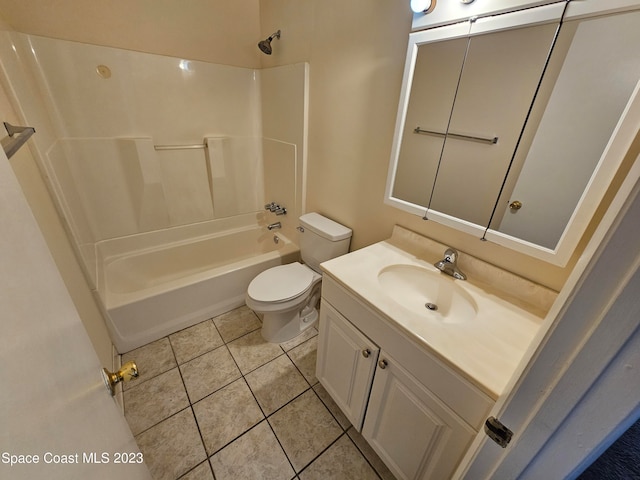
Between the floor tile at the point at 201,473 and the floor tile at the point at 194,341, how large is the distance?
0.62 meters

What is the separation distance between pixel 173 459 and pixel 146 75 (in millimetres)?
2290

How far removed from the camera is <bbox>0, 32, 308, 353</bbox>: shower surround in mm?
1542

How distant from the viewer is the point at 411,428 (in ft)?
3.02

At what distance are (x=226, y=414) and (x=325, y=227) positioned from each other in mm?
1177

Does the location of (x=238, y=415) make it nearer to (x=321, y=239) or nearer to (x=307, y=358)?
(x=307, y=358)

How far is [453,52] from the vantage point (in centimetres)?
101

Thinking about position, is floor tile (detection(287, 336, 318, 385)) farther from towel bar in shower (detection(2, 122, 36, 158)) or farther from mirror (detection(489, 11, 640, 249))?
towel bar in shower (detection(2, 122, 36, 158))

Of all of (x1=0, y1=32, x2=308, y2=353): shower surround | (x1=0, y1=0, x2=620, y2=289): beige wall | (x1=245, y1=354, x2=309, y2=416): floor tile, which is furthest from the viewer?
(x1=0, y1=32, x2=308, y2=353): shower surround

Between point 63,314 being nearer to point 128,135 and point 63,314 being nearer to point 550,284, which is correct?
point 550,284

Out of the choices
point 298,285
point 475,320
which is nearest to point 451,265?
point 475,320

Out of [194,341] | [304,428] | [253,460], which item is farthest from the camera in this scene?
[194,341]

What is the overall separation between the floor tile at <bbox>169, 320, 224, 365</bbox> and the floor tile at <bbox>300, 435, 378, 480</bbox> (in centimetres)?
94

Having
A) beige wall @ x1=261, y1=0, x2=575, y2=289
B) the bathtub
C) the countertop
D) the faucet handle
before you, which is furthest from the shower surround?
the faucet handle

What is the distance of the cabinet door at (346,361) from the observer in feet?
3.46
